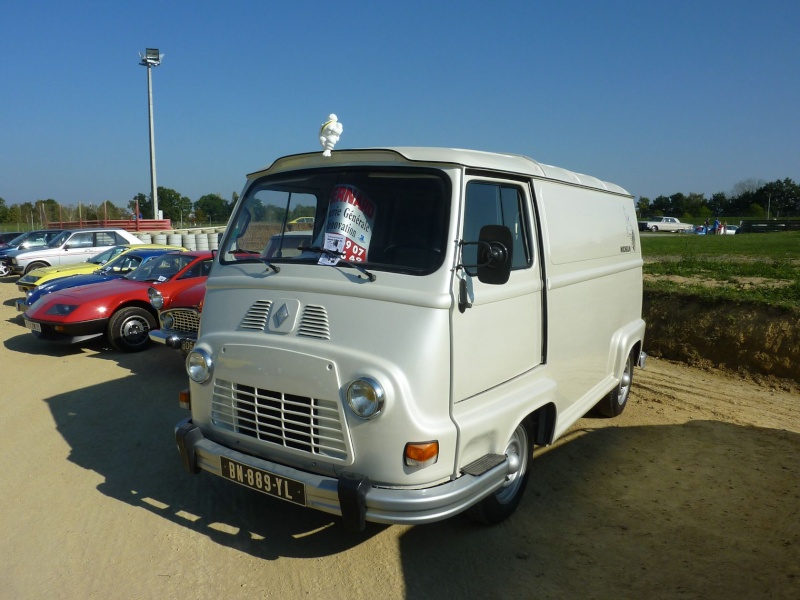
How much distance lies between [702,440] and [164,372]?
6.49m

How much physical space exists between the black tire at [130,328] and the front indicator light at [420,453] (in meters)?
7.22

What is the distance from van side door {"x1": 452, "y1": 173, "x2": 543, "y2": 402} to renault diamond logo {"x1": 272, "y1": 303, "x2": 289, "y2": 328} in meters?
1.02

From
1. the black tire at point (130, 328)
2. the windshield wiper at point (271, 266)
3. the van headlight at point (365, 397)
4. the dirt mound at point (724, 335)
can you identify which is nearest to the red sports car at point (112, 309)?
the black tire at point (130, 328)

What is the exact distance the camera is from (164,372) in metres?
8.25

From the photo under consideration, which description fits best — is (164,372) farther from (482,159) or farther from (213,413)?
(482,159)

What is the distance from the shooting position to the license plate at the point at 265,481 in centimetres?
349

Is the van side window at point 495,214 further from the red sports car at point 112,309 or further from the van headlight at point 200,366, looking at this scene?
the red sports car at point 112,309

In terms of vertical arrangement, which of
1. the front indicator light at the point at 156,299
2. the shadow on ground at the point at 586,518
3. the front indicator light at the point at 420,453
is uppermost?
the front indicator light at the point at 156,299

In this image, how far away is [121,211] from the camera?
43500mm

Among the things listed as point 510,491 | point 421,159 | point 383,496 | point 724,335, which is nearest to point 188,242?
point 724,335

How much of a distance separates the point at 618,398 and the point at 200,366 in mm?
4499

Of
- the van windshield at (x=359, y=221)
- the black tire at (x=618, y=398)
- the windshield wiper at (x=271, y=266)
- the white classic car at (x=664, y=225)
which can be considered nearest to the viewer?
the van windshield at (x=359, y=221)

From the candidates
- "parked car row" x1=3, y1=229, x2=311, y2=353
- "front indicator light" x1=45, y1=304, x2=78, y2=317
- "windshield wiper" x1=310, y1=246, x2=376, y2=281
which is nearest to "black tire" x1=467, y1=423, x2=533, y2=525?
"windshield wiper" x1=310, y1=246, x2=376, y2=281

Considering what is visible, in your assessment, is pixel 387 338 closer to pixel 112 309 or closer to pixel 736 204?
pixel 112 309
